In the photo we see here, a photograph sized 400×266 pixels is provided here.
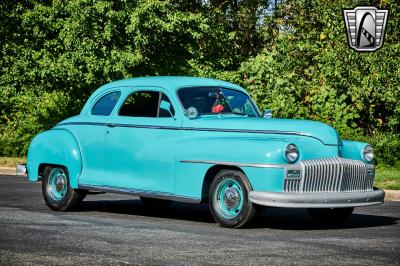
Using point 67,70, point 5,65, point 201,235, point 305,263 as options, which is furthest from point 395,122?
point 305,263

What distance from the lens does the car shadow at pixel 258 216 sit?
11930 mm

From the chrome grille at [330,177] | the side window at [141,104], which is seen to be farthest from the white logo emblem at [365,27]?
the chrome grille at [330,177]

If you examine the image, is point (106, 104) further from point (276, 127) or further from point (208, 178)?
point (276, 127)

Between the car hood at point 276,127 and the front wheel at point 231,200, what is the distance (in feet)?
1.87

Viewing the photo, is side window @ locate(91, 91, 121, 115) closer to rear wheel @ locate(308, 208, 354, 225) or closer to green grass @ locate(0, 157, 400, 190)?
rear wheel @ locate(308, 208, 354, 225)

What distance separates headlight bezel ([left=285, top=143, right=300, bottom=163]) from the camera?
10812mm

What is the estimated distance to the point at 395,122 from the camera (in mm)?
22953

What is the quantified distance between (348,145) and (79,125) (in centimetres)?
375

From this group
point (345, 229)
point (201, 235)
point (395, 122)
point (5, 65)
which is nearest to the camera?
point (201, 235)

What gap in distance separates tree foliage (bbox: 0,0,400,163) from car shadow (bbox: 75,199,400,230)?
8387 mm

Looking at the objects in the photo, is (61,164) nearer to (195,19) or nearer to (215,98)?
(215,98)

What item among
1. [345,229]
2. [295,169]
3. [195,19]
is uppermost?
[195,19]

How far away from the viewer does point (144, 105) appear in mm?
12633

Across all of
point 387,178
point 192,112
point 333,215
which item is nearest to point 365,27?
point 387,178
